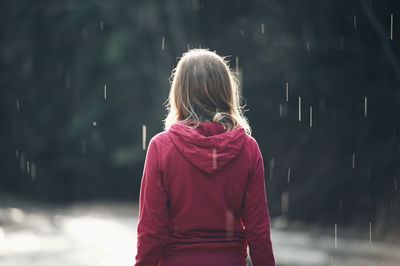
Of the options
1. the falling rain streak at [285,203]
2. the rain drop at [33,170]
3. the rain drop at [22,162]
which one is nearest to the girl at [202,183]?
the falling rain streak at [285,203]

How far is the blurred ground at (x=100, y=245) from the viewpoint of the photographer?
9633mm

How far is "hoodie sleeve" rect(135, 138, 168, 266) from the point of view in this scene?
3168 mm

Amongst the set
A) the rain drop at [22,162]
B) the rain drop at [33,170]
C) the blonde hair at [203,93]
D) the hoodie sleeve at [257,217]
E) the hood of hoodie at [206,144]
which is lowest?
the rain drop at [33,170]

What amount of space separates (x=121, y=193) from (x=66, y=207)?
10.9 feet

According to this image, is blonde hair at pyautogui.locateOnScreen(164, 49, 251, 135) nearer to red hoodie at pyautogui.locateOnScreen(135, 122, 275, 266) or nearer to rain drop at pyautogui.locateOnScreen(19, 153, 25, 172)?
red hoodie at pyautogui.locateOnScreen(135, 122, 275, 266)

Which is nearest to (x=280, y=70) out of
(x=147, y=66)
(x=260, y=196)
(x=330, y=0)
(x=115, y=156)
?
(x=330, y=0)

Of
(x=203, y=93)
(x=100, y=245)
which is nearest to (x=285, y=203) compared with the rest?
(x=100, y=245)

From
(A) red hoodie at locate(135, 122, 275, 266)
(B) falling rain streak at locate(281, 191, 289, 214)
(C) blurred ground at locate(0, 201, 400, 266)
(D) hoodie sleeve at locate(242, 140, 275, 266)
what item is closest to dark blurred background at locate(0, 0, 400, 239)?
(B) falling rain streak at locate(281, 191, 289, 214)

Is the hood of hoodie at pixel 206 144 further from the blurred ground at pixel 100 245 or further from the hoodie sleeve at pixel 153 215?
the blurred ground at pixel 100 245

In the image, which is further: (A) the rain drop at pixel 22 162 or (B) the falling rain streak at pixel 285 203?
(A) the rain drop at pixel 22 162

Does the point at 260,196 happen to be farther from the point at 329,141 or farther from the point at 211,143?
the point at 329,141

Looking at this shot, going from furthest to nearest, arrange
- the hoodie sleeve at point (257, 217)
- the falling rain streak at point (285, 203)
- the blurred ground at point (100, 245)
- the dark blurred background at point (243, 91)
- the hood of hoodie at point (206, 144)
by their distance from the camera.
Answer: the falling rain streak at point (285, 203), the dark blurred background at point (243, 91), the blurred ground at point (100, 245), the hoodie sleeve at point (257, 217), the hood of hoodie at point (206, 144)

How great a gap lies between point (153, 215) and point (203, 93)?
24.9 inches

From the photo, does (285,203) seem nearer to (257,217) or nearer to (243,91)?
(243,91)
